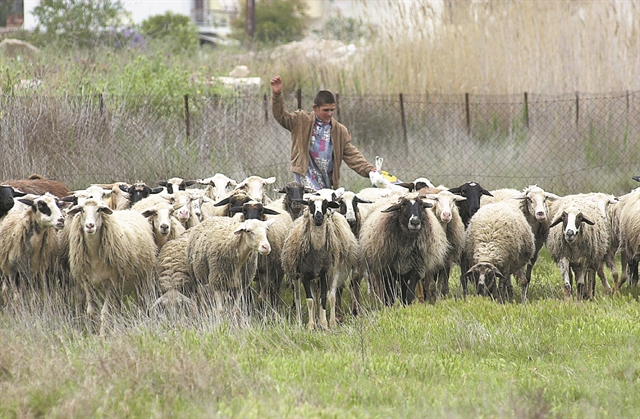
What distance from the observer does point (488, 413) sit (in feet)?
20.6

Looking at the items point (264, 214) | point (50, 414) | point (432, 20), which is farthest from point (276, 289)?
point (432, 20)

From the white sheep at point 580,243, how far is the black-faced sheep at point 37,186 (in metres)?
5.93

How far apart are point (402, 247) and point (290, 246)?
1.20 meters

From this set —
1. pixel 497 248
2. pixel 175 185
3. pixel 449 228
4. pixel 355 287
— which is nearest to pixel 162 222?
pixel 175 185

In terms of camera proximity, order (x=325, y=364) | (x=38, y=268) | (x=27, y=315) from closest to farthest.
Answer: (x=325, y=364)
(x=27, y=315)
(x=38, y=268)

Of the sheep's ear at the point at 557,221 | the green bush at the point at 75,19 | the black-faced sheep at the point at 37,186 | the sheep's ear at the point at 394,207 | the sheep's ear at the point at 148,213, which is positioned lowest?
the sheep's ear at the point at 557,221

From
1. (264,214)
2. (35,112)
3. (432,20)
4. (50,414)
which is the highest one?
(432,20)

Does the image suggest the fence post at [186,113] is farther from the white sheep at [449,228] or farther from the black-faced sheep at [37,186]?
the white sheep at [449,228]

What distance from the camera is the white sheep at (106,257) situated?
10000 millimetres

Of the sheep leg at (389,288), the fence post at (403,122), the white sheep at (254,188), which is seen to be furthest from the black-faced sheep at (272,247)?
the fence post at (403,122)

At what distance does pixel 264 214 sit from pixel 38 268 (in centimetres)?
243

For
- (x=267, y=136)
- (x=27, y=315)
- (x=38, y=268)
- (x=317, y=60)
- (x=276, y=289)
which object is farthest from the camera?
(x=317, y=60)

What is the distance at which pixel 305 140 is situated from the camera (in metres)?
11.6

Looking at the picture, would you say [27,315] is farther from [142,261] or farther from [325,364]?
[325,364]
